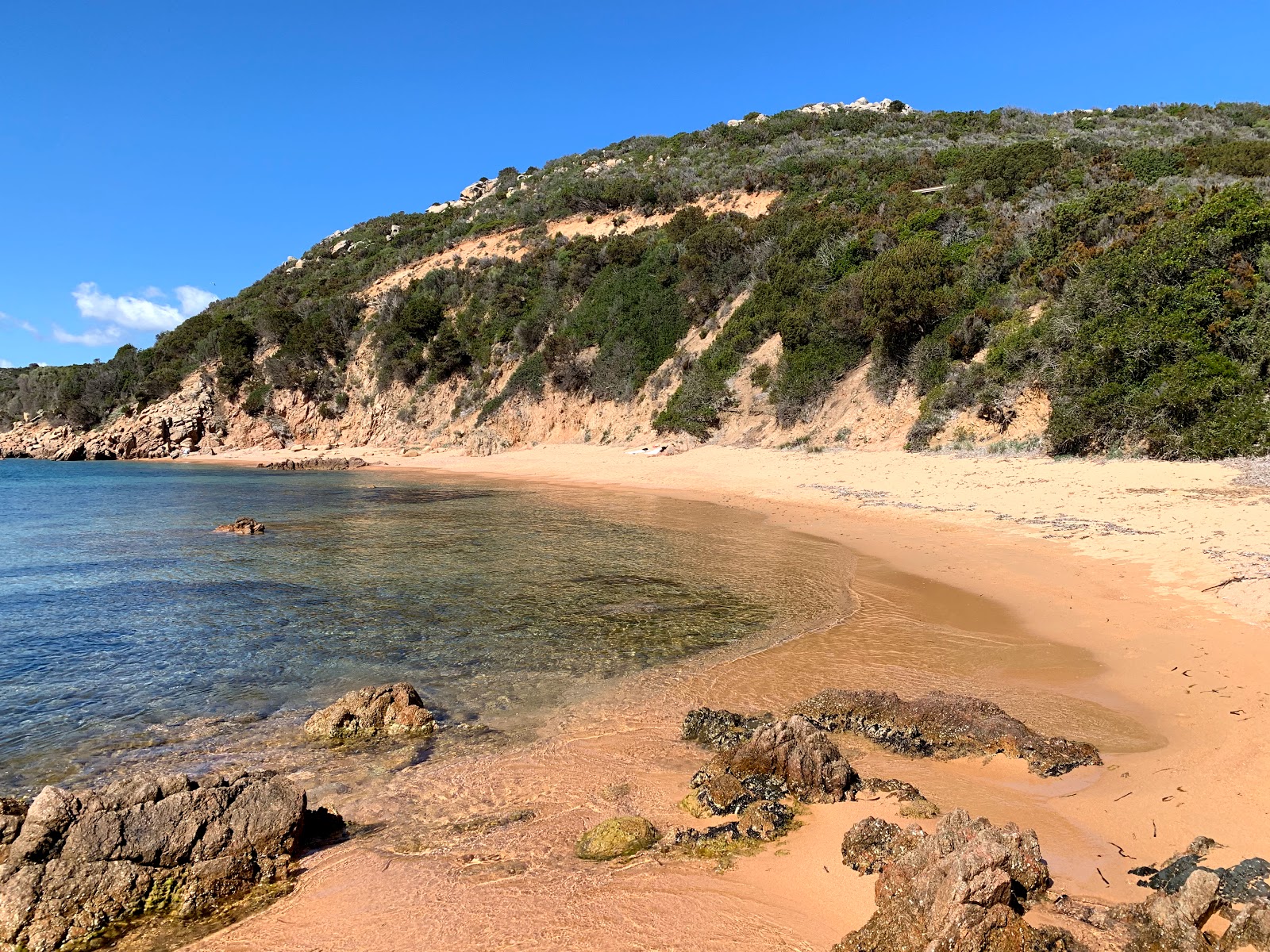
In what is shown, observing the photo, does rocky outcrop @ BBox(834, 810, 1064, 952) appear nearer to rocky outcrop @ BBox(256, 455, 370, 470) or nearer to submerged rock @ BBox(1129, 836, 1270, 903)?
submerged rock @ BBox(1129, 836, 1270, 903)

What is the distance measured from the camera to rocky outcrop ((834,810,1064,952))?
9.00 feet

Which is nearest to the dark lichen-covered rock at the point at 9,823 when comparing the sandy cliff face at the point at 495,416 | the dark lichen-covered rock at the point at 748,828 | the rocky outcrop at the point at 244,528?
the dark lichen-covered rock at the point at 748,828

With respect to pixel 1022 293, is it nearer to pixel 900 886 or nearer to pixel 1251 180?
pixel 1251 180

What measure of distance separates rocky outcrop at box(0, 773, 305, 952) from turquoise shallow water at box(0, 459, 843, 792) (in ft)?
5.66

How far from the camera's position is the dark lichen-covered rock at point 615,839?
12.4 ft

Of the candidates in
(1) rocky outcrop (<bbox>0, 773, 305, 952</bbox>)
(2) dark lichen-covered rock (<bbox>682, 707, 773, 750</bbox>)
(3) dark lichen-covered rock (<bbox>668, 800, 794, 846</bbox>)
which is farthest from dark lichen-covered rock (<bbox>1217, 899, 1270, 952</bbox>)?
(1) rocky outcrop (<bbox>0, 773, 305, 952</bbox>)

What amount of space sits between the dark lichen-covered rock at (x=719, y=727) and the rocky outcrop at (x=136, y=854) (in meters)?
2.79

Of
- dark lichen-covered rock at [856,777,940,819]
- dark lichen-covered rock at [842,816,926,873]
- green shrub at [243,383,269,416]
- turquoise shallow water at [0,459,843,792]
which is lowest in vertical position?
turquoise shallow water at [0,459,843,792]

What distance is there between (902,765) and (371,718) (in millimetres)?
4026

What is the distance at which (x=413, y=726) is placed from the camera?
5582 mm

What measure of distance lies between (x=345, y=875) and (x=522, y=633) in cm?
446

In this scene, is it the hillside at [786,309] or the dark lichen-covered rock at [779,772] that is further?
the hillside at [786,309]

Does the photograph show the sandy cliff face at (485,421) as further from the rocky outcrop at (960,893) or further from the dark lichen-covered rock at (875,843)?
the rocky outcrop at (960,893)

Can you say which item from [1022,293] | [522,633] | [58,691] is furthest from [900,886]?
[1022,293]
